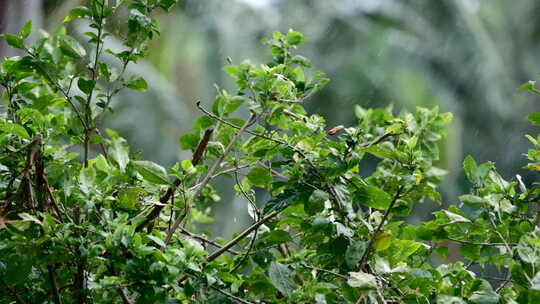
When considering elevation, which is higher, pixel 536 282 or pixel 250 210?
pixel 250 210

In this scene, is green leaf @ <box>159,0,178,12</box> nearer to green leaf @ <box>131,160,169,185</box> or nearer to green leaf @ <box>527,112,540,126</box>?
green leaf @ <box>131,160,169,185</box>

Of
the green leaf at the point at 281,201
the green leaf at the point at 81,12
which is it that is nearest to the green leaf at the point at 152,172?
the green leaf at the point at 281,201

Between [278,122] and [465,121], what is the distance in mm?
9293

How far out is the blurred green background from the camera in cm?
890

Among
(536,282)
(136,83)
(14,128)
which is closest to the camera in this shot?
(536,282)

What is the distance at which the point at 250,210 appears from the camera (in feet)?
3.24

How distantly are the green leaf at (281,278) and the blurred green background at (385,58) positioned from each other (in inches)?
293

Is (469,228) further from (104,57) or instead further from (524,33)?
(524,33)

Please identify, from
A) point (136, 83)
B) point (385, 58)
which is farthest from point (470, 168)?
point (385, 58)

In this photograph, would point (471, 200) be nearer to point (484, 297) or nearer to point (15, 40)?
point (484, 297)

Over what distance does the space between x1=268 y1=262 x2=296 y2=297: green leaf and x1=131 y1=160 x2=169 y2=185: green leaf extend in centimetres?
18

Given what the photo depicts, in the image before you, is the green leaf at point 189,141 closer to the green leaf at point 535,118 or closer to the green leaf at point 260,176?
the green leaf at point 260,176

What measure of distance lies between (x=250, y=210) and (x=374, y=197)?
22 centimetres

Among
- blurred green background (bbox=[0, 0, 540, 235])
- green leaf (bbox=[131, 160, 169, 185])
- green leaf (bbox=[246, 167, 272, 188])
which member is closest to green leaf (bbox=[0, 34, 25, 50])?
green leaf (bbox=[131, 160, 169, 185])
